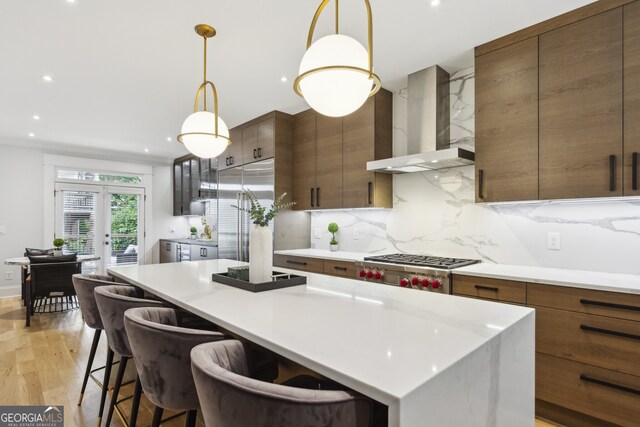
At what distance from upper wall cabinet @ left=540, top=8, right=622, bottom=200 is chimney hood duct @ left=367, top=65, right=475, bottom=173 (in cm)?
67

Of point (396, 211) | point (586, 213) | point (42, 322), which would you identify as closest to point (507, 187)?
point (586, 213)

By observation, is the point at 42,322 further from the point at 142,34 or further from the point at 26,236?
the point at 142,34

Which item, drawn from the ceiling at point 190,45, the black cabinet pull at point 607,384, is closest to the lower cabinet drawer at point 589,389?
the black cabinet pull at point 607,384

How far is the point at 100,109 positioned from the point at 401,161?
3642 mm

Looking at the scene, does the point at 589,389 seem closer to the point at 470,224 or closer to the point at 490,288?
the point at 490,288

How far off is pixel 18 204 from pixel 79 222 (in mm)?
871

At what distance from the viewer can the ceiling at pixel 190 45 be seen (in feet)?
7.13

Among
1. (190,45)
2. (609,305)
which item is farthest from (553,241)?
(190,45)

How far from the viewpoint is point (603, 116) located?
2.08 meters

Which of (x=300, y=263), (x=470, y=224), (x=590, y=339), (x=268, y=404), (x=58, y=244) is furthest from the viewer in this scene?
(x=58, y=244)

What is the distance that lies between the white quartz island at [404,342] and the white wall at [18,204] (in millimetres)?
5534

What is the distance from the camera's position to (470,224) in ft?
9.70

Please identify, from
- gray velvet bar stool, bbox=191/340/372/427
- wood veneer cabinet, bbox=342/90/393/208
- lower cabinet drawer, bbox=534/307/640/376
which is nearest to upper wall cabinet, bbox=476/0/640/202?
lower cabinet drawer, bbox=534/307/640/376

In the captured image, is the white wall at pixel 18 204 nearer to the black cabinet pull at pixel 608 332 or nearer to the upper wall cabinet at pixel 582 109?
the upper wall cabinet at pixel 582 109
